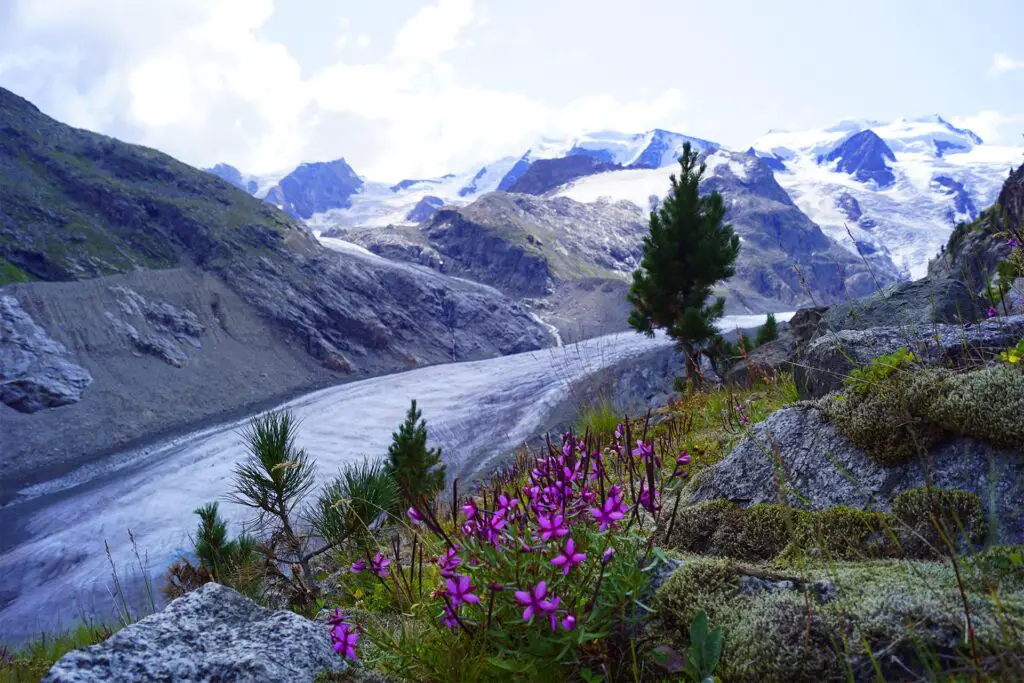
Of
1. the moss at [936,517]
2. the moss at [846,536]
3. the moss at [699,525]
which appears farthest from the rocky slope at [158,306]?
the moss at [936,517]

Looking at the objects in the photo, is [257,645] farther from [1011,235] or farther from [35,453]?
[35,453]

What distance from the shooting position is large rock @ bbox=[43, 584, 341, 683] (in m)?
2.21

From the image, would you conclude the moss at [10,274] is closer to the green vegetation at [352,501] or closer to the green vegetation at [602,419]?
the green vegetation at [352,501]

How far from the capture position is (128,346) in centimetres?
6944

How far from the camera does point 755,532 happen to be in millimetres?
2754

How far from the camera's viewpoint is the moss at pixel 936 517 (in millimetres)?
2277

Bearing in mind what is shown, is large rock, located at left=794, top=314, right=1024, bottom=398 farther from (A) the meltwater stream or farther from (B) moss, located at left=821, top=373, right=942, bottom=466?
(A) the meltwater stream

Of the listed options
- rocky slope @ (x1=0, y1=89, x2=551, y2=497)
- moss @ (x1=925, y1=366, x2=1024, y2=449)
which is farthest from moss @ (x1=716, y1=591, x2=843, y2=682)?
rocky slope @ (x1=0, y1=89, x2=551, y2=497)

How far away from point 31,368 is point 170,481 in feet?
110

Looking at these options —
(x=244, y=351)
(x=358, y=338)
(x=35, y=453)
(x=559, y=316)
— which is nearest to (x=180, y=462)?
(x=35, y=453)

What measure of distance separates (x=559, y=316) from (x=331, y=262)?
245ft

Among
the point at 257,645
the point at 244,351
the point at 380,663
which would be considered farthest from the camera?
the point at 244,351

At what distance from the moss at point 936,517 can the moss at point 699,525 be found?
2.34ft

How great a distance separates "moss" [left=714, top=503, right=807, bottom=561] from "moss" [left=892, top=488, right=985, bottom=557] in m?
0.40
